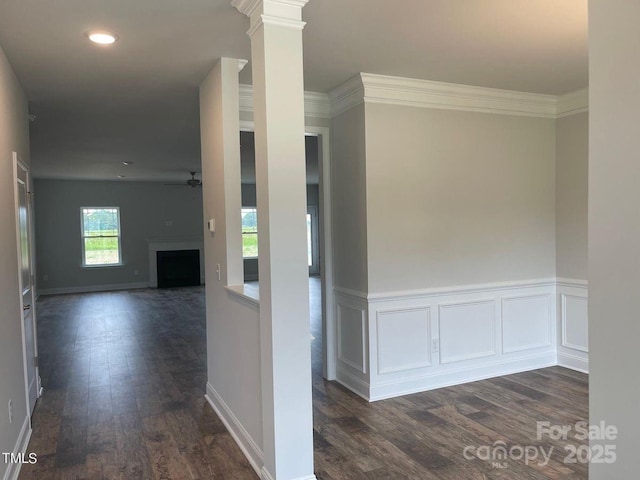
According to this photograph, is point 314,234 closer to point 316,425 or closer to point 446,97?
point 446,97

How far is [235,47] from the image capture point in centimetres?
293

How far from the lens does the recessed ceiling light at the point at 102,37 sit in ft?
8.69

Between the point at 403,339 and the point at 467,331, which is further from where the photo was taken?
the point at 467,331

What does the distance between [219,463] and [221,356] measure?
0.79 meters

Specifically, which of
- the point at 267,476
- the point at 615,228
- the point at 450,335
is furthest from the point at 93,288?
the point at 615,228

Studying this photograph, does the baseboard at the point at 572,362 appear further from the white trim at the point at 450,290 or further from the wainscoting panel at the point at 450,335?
the white trim at the point at 450,290

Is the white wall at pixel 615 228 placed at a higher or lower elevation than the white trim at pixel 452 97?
lower

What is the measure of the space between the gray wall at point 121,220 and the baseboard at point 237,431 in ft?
26.7

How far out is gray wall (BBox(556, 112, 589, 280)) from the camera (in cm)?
428

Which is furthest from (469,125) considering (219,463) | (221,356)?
(219,463)

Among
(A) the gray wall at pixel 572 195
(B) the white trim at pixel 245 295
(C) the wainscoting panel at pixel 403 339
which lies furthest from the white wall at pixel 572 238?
(B) the white trim at pixel 245 295

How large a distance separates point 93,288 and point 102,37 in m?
9.32

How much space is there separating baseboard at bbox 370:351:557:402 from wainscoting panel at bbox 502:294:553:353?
5.0 inches

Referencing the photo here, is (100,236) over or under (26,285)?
over
